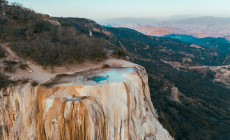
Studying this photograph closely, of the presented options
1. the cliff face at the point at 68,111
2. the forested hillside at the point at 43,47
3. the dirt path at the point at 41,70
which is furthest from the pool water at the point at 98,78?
the forested hillside at the point at 43,47

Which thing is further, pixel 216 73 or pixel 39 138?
pixel 216 73

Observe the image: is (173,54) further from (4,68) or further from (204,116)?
(4,68)

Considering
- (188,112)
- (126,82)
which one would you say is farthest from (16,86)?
(188,112)

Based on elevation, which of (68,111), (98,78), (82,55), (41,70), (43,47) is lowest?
(68,111)

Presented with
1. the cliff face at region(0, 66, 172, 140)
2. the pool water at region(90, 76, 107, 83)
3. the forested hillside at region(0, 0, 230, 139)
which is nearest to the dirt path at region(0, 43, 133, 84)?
the forested hillside at region(0, 0, 230, 139)

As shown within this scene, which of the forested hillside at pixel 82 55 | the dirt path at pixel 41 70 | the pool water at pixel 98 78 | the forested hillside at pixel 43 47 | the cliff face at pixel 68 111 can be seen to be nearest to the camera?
the cliff face at pixel 68 111

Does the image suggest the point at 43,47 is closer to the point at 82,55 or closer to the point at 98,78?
the point at 82,55

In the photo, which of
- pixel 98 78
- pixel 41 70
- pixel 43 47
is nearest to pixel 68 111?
pixel 98 78

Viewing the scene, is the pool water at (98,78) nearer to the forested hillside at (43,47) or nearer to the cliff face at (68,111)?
the cliff face at (68,111)
